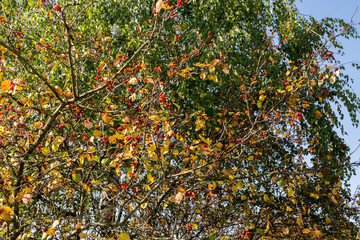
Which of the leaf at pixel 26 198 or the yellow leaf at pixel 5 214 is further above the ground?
the leaf at pixel 26 198

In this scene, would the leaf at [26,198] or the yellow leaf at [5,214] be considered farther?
the leaf at [26,198]

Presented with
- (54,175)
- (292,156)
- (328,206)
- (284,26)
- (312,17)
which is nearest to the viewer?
(54,175)

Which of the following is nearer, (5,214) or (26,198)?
(5,214)

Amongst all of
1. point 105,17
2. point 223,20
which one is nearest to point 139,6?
point 105,17

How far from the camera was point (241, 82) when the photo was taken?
280 inches

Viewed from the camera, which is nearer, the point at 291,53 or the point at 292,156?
the point at 292,156

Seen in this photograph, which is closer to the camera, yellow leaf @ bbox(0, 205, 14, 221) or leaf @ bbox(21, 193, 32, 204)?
yellow leaf @ bbox(0, 205, 14, 221)

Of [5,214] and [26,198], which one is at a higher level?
[26,198]

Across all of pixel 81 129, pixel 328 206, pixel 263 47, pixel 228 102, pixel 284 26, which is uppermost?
pixel 284 26

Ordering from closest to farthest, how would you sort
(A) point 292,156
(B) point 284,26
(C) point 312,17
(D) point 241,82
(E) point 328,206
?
(D) point 241,82
(E) point 328,206
(A) point 292,156
(B) point 284,26
(C) point 312,17

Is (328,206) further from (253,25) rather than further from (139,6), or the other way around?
(139,6)

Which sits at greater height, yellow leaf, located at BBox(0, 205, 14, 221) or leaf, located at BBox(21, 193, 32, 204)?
leaf, located at BBox(21, 193, 32, 204)

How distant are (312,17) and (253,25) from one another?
248 centimetres

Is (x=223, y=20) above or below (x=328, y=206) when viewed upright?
above
